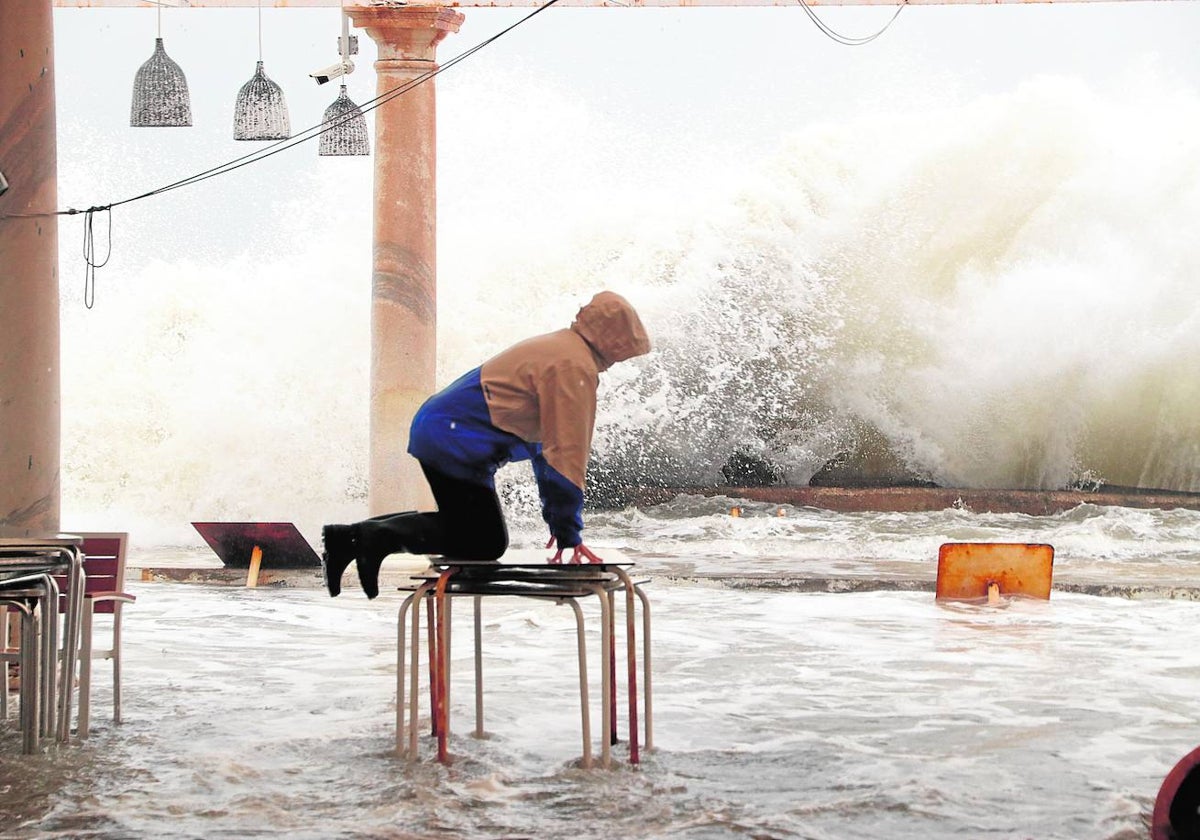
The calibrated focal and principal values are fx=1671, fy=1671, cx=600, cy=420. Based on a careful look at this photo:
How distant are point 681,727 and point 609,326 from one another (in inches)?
55.3

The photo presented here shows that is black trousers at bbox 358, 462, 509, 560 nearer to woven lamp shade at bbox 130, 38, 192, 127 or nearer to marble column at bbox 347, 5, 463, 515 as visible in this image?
woven lamp shade at bbox 130, 38, 192, 127

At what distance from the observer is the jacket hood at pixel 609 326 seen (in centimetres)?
452

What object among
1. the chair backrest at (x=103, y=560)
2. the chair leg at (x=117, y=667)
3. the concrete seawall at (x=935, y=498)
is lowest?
the chair leg at (x=117, y=667)

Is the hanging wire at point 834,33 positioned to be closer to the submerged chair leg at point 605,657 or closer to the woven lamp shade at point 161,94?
the woven lamp shade at point 161,94

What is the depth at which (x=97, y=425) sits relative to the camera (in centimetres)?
1941

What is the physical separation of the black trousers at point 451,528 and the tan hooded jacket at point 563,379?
8.3 inches

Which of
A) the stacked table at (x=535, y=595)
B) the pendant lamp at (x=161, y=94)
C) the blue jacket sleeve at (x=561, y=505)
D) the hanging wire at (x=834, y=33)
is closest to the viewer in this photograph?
the stacked table at (x=535, y=595)

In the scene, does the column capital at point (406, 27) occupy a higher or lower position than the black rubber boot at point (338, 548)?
higher

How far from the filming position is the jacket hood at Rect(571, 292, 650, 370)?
452cm

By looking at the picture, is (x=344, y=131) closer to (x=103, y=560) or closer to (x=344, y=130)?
(x=344, y=130)

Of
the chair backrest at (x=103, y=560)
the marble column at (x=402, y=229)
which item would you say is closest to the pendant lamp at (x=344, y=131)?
the marble column at (x=402, y=229)

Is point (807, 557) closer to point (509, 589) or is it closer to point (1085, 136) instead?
point (509, 589)

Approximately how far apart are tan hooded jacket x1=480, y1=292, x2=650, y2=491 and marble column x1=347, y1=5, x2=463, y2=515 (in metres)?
5.58

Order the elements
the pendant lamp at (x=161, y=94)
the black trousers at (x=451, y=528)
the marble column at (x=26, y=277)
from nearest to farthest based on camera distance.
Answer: the black trousers at (x=451, y=528)
the marble column at (x=26, y=277)
the pendant lamp at (x=161, y=94)
